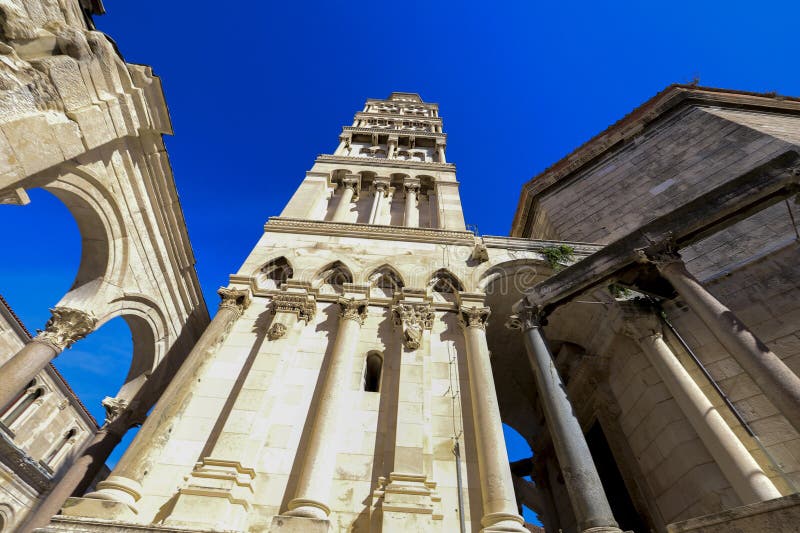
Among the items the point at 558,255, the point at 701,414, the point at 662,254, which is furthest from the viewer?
the point at 558,255

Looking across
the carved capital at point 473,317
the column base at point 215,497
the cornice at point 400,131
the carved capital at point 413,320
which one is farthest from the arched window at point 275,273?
the cornice at point 400,131

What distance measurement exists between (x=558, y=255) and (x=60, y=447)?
28.1 m

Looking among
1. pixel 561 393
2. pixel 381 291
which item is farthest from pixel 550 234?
pixel 561 393

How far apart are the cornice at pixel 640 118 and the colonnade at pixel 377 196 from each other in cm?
614

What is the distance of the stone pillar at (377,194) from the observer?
15.4 metres

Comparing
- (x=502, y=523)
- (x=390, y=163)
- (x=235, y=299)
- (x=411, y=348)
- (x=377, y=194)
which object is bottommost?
(x=502, y=523)

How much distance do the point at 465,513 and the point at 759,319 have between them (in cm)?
801

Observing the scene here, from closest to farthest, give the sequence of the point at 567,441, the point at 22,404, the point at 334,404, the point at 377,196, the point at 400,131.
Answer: the point at 567,441, the point at 334,404, the point at 377,196, the point at 22,404, the point at 400,131

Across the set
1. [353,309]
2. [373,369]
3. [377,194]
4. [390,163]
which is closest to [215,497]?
[373,369]

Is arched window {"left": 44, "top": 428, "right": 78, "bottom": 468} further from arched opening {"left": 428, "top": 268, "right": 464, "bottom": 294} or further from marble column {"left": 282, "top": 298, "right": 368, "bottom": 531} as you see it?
arched opening {"left": 428, "top": 268, "right": 464, "bottom": 294}

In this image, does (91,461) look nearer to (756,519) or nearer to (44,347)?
(44,347)

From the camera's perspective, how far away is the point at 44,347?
8203 millimetres

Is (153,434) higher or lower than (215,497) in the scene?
higher

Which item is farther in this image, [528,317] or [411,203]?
[411,203]
